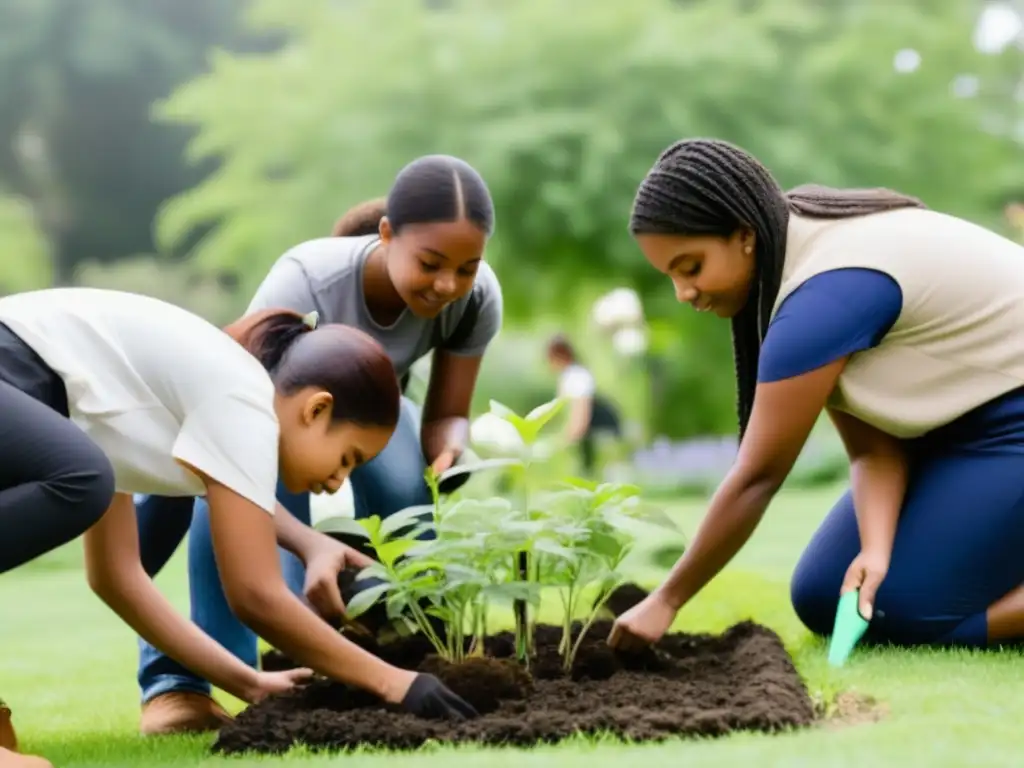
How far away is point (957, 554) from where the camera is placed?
10.3ft

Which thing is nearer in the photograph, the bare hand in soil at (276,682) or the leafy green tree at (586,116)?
the bare hand in soil at (276,682)

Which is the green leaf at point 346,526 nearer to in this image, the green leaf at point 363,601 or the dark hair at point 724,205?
the green leaf at point 363,601

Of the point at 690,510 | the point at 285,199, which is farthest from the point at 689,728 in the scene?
the point at 285,199

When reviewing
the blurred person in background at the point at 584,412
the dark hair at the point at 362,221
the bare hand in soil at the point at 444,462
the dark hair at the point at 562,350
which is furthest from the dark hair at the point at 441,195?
the dark hair at the point at 562,350

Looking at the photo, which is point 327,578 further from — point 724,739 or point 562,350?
point 562,350

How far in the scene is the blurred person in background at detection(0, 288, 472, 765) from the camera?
2314 mm

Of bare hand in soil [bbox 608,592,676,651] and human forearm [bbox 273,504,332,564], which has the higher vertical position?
human forearm [bbox 273,504,332,564]

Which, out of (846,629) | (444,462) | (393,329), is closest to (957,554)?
(846,629)

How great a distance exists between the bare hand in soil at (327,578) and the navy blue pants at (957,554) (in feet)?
4.12

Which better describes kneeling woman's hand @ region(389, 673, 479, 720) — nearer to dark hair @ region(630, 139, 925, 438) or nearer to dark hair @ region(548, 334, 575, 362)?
dark hair @ region(630, 139, 925, 438)

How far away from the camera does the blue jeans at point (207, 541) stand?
3039 mm

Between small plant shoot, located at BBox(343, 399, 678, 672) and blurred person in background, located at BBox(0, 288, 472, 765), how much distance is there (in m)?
0.25

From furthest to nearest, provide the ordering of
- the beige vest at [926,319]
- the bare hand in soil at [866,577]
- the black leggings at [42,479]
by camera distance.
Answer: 1. the bare hand in soil at [866,577]
2. the beige vest at [926,319]
3. the black leggings at [42,479]

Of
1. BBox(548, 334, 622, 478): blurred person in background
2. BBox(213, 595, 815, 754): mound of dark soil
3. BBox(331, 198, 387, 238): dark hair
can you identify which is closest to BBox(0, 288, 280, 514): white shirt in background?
BBox(213, 595, 815, 754): mound of dark soil
